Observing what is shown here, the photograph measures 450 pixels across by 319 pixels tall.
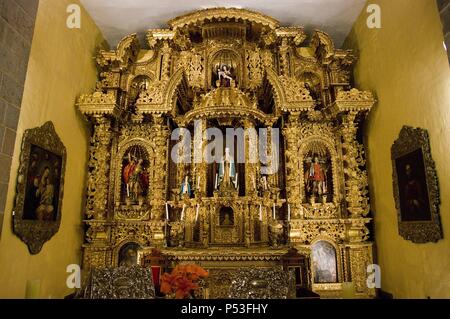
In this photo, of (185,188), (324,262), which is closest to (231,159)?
(185,188)

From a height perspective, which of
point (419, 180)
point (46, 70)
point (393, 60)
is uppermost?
point (393, 60)

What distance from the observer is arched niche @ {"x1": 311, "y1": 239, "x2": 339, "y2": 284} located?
613 centimetres

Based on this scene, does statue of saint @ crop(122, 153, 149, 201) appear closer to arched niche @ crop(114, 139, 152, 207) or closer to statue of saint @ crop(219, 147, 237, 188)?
arched niche @ crop(114, 139, 152, 207)

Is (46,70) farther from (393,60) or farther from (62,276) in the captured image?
(393,60)

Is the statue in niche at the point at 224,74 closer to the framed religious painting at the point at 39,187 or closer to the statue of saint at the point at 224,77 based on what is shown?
the statue of saint at the point at 224,77

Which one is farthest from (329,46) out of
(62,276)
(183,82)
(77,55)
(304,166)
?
(62,276)

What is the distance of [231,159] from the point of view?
21.5 ft

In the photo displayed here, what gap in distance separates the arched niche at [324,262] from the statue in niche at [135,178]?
12.4ft

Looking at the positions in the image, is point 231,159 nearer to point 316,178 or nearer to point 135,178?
point 316,178

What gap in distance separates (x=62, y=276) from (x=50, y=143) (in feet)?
8.10

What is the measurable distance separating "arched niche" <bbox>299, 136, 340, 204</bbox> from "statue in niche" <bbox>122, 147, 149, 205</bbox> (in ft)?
11.3
